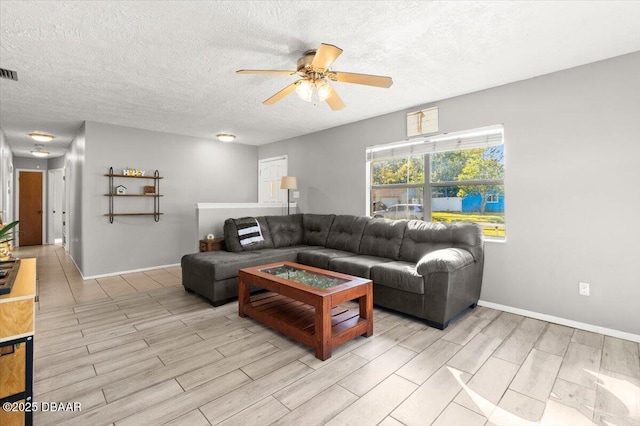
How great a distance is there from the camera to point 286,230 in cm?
499

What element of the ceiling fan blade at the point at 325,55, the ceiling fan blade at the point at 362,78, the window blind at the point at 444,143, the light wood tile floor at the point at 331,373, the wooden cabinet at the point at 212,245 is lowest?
the light wood tile floor at the point at 331,373

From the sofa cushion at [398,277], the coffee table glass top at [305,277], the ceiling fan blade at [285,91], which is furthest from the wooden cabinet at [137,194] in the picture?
the sofa cushion at [398,277]

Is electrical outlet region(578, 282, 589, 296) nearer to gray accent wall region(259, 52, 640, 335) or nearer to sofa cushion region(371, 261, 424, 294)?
gray accent wall region(259, 52, 640, 335)

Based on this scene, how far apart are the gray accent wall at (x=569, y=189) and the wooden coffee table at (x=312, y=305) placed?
5.87ft

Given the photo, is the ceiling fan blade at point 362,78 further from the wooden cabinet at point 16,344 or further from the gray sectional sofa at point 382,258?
the wooden cabinet at point 16,344

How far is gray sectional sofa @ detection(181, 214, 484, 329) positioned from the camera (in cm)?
290

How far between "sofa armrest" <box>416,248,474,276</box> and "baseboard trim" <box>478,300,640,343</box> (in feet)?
2.51

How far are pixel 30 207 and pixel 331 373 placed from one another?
412 inches

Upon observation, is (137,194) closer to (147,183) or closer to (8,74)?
(147,183)

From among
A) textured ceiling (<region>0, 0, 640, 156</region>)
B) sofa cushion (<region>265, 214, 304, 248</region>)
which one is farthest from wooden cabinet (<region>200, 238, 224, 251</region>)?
textured ceiling (<region>0, 0, 640, 156</region>)

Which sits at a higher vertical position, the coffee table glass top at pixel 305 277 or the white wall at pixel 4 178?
the white wall at pixel 4 178

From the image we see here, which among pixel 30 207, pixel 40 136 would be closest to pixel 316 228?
pixel 40 136

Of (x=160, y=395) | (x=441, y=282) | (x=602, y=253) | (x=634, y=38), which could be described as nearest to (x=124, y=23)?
(x=160, y=395)

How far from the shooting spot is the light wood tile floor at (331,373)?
1711 mm
